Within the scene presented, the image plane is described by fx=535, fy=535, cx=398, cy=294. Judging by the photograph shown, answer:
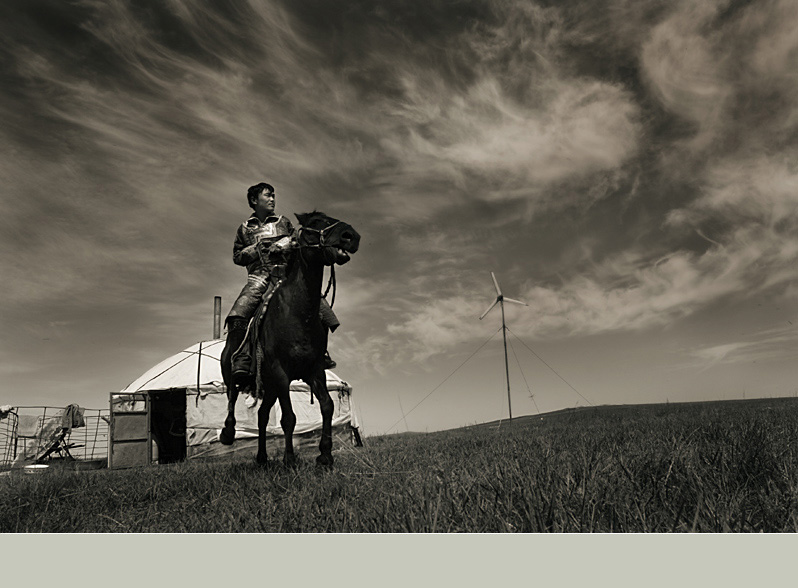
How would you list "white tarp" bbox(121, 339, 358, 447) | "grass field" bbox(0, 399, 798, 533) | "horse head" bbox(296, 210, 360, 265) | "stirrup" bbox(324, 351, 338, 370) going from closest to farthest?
"grass field" bbox(0, 399, 798, 533) → "horse head" bbox(296, 210, 360, 265) → "stirrup" bbox(324, 351, 338, 370) → "white tarp" bbox(121, 339, 358, 447)

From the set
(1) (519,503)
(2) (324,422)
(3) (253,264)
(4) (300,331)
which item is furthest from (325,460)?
(1) (519,503)

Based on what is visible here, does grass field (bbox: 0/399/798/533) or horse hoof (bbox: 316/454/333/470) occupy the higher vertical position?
horse hoof (bbox: 316/454/333/470)

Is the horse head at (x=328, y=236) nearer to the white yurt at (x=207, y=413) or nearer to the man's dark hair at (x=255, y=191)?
the man's dark hair at (x=255, y=191)

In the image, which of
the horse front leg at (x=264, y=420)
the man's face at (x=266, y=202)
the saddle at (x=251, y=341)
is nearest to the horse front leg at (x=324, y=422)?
the horse front leg at (x=264, y=420)

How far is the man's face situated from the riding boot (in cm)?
186

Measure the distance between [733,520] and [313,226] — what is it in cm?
536

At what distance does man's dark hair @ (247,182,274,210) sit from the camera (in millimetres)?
8938

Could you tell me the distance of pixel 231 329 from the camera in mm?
8805

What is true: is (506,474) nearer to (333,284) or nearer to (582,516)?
(582,516)

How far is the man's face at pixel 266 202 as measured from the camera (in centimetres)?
884

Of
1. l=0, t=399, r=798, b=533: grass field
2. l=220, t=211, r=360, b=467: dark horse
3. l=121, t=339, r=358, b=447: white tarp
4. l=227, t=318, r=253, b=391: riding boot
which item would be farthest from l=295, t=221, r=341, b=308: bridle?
l=121, t=339, r=358, b=447: white tarp

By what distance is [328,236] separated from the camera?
21.0ft

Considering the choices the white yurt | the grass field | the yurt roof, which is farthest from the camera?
the yurt roof

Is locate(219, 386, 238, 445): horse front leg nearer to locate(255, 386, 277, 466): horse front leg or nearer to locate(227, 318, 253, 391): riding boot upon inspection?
locate(227, 318, 253, 391): riding boot
